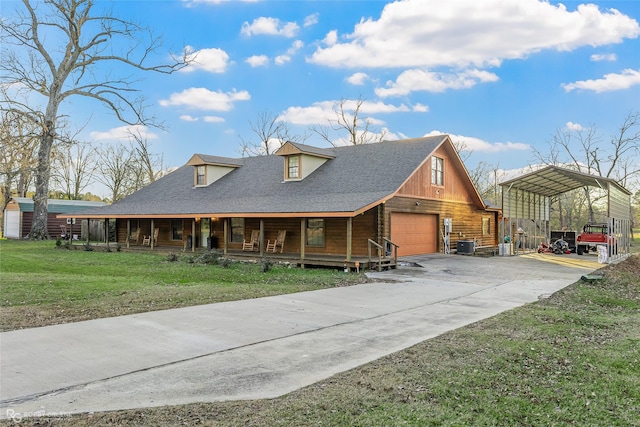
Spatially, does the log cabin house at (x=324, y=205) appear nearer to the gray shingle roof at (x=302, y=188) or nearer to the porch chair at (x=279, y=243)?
the gray shingle roof at (x=302, y=188)

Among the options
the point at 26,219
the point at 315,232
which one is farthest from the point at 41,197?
the point at 315,232

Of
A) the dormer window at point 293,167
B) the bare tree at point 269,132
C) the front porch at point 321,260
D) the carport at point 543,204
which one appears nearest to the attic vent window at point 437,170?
the carport at point 543,204

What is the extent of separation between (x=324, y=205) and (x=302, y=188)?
13.4 feet

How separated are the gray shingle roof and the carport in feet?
21.4

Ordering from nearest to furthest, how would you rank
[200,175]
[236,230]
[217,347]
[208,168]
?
1. [217,347]
2. [236,230]
3. [208,168]
4. [200,175]

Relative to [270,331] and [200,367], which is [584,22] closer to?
[270,331]

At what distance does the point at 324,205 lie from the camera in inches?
656

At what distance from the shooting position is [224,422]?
11.9 feet

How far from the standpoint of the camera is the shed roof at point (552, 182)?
22375 millimetres

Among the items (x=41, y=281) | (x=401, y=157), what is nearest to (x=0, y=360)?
(x=41, y=281)

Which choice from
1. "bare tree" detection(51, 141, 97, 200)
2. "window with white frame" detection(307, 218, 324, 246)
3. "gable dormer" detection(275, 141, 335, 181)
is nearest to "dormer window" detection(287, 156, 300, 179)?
"gable dormer" detection(275, 141, 335, 181)

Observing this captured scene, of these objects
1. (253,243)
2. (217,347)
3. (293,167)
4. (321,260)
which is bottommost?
(217,347)

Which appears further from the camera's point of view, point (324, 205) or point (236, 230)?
point (236, 230)

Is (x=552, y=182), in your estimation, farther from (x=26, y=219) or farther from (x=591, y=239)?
(x=26, y=219)
